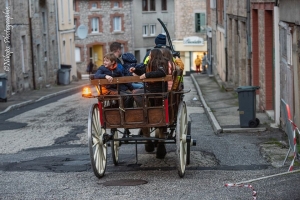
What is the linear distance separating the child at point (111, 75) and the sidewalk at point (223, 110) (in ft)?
18.5

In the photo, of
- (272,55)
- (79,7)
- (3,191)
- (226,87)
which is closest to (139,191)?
(3,191)

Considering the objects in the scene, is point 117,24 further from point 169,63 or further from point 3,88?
point 169,63

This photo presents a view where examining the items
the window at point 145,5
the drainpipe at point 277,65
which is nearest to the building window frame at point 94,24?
the window at point 145,5

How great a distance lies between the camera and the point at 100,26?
72.1m

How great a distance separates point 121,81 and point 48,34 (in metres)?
35.6

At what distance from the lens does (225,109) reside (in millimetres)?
21875

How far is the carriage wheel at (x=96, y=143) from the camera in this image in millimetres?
10227

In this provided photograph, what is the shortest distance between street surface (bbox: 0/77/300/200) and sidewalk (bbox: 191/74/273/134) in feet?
1.26

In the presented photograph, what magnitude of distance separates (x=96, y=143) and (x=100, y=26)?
204 feet

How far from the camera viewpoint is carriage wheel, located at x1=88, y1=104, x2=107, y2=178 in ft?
33.6

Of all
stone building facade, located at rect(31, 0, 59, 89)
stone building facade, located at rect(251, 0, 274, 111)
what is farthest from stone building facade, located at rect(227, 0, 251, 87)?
stone building facade, located at rect(31, 0, 59, 89)

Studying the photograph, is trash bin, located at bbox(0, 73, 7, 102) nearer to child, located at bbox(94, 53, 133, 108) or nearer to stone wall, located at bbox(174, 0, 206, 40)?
child, located at bbox(94, 53, 133, 108)

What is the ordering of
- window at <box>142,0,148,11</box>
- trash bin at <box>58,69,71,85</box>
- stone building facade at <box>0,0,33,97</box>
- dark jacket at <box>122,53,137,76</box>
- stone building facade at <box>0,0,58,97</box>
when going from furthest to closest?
window at <box>142,0,148,11</box>
trash bin at <box>58,69,71,85</box>
stone building facade at <box>0,0,58,97</box>
stone building facade at <box>0,0,33,97</box>
dark jacket at <box>122,53,137,76</box>

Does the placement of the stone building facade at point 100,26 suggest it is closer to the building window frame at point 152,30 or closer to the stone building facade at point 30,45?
the building window frame at point 152,30
